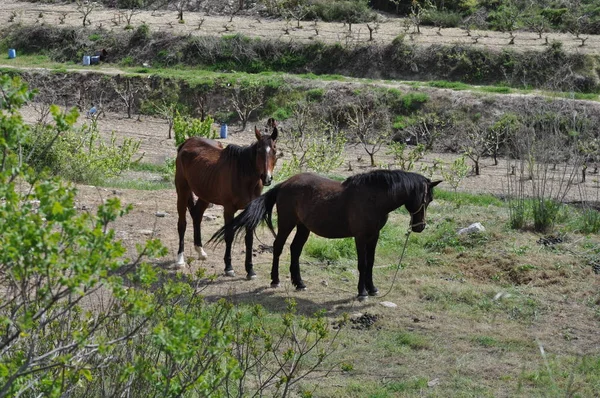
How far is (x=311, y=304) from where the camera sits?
10.6 metres

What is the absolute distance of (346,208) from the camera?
1088cm

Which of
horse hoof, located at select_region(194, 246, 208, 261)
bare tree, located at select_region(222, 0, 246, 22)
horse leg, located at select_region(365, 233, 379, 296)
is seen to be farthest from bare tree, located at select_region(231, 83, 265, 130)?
horse leg, located at select_region(365, 233, 379, 296)

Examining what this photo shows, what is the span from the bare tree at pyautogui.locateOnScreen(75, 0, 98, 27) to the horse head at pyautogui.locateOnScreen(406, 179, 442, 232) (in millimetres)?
36949

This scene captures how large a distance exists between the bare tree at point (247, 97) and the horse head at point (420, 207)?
23300mm

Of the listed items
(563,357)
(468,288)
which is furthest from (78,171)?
(563,357)

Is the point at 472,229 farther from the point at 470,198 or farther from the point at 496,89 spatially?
the point at 496,89

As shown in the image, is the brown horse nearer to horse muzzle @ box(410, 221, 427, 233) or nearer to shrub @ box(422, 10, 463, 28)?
horse muzzle @ box(410, 221, 427, 233)

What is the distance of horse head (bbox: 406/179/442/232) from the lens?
1076 cm

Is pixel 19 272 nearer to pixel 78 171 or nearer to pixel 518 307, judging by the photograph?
pixel 518 307

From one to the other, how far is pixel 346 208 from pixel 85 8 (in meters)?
41.1

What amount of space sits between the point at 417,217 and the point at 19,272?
7388mm

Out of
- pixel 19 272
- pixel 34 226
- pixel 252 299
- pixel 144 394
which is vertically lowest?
pixel 252 299

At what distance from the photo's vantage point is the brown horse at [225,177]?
11391 mm

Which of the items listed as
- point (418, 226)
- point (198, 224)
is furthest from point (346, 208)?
point (198, 224)
